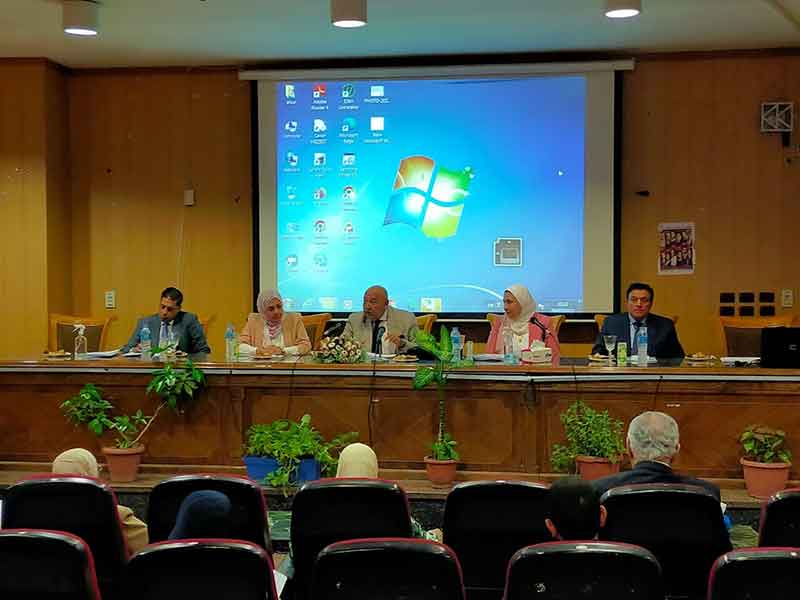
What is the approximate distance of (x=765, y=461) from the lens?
517 centimetres

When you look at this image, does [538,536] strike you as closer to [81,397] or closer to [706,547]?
[706,547]

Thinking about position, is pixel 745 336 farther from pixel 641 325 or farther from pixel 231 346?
pixel 231 346

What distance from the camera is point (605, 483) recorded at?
137 inches

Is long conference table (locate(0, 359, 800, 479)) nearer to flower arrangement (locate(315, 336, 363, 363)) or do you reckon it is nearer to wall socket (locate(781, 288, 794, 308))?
flower arrangement (locate(315, 336, 363, 363))

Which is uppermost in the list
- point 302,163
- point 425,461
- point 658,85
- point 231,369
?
point 658,85

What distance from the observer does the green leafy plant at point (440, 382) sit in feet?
17.8

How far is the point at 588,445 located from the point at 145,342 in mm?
2942

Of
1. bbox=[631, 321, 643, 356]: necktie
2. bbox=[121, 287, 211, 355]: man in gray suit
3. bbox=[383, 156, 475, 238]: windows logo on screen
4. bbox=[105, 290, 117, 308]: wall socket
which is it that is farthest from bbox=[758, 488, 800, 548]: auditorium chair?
bbox=[105, 290, 117, 308]: wall socket

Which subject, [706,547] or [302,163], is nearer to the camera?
[706,547]

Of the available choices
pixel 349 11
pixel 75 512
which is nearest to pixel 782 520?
pixel 75 512

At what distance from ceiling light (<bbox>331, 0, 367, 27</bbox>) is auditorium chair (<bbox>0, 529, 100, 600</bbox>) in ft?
13.8

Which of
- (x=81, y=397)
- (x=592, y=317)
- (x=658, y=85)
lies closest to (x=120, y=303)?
(x=81, y=397)

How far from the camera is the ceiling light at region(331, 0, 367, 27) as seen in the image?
6129 mm

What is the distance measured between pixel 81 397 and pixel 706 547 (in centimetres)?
371
